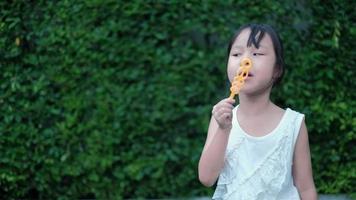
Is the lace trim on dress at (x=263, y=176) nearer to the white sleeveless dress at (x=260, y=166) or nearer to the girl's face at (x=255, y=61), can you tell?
the white sleeveless dress at (x=260, y=166)

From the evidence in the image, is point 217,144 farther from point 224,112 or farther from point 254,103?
point 254,103

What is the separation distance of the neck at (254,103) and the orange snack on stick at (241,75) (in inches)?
6.3

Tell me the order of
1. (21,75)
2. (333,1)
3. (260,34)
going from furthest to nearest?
(21,75) < (333,1) < (260,34)

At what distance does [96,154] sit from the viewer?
429 centimetres

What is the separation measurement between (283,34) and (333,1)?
36cm

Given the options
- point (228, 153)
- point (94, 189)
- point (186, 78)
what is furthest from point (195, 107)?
point (228, 153)

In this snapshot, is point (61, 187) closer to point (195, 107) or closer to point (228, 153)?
point (195, 107)

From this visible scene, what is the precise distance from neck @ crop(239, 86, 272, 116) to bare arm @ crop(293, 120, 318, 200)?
167mm

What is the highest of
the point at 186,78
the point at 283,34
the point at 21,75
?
the point at 283,34

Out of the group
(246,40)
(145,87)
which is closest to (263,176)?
(246,40)

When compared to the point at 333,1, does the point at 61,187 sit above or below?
below

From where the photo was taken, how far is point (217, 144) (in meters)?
2.34

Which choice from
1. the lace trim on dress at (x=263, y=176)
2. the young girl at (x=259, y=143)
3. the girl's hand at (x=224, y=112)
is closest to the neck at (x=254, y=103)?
the young girl at (x=259, y=143)

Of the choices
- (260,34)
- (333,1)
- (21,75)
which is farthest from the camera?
(21,75)
